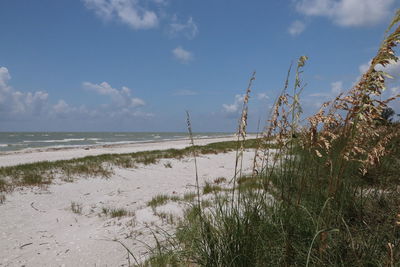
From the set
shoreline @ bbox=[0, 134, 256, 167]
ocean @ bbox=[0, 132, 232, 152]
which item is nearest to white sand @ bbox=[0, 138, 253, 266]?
shoreline @ bbox=[0, 134, 256, 167]

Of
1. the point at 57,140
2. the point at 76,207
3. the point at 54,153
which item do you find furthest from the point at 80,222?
the point at 57,140

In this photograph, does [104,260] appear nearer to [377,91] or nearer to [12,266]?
[12,266]

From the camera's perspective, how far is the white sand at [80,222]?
148 inches

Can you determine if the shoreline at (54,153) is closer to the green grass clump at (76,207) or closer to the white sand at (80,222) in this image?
the white sand at (80,222)

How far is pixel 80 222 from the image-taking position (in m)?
5.41

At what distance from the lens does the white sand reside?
3.77 metres

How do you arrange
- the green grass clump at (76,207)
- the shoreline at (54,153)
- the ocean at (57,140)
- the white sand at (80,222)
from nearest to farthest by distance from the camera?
the white sand at (80,222) < the green grass clump at (76,207) < the shoreline at (54,153) < the ocean at (57,140)

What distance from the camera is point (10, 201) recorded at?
687cm

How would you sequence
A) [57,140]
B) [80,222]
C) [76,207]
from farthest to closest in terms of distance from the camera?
1. [57,140]
2. [76,207]
3. [80,222]

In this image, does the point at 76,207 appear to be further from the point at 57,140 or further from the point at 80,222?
the point at 57,140

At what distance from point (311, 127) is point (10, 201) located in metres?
7.96

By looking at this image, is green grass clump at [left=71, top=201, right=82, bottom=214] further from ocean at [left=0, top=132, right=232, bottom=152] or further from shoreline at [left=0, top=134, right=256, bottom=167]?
ocean at [left=0, top=132, right=232, bottom=152]

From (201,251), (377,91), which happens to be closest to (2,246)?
(201,251)

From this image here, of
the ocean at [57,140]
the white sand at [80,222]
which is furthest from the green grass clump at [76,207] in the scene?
the ocean at [57,140]
